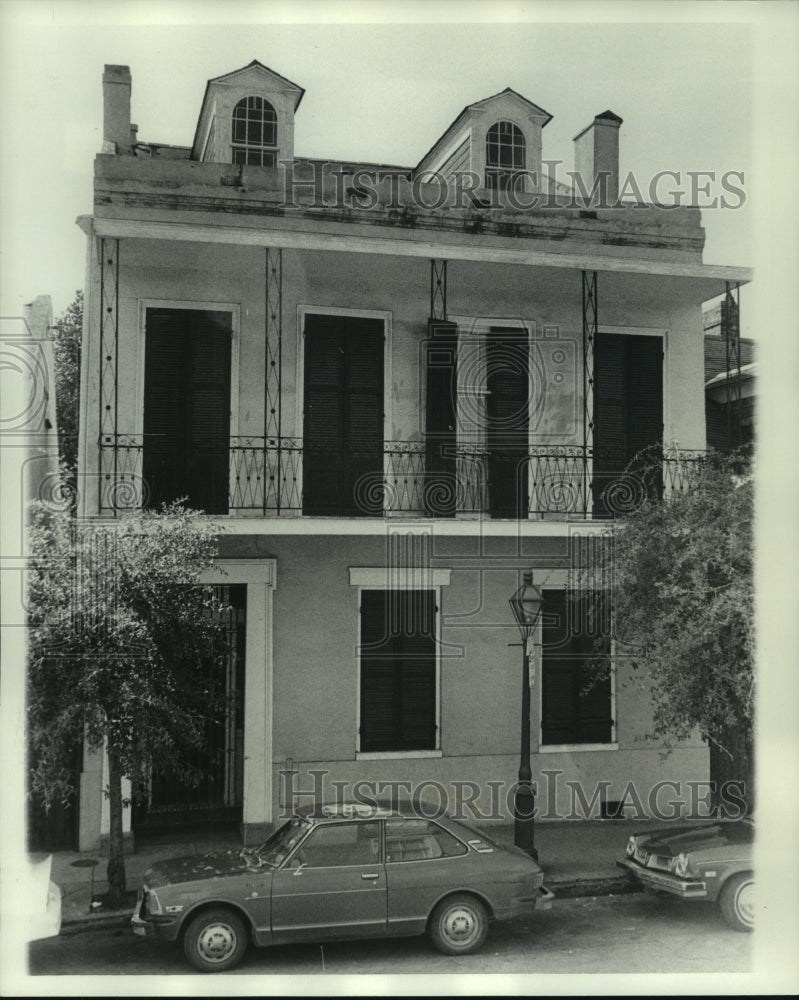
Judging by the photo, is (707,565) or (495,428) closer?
(707,565)

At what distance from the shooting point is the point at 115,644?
25.9 ft

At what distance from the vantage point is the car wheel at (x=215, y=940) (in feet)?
Result: 23.6

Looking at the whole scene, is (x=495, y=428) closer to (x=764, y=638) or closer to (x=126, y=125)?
(x=764, y=638)

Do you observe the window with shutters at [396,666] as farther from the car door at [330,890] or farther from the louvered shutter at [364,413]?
the car door at [330,890]

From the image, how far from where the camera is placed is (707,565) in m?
8.41

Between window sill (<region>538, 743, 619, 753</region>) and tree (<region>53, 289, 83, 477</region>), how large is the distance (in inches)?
228

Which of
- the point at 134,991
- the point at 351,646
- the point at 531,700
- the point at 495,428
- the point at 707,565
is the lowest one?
the point at 134,991

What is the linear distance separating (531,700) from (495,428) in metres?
3.02

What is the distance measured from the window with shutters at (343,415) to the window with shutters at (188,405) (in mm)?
885

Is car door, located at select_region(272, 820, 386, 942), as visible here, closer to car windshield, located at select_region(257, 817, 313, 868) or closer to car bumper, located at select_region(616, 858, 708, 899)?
car windshield, located at select_region(257, 817, 313, 868)

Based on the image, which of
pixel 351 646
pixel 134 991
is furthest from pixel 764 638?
pixel 134 991

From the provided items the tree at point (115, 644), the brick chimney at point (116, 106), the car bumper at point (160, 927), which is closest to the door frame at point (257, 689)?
the tree at point (115, 644)

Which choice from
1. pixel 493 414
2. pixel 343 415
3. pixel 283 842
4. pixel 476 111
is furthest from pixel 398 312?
pixel 283 842

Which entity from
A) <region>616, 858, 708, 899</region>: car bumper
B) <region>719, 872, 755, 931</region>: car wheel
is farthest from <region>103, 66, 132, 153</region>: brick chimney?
<region>719, 872, 755, 931</region>: car wheel
